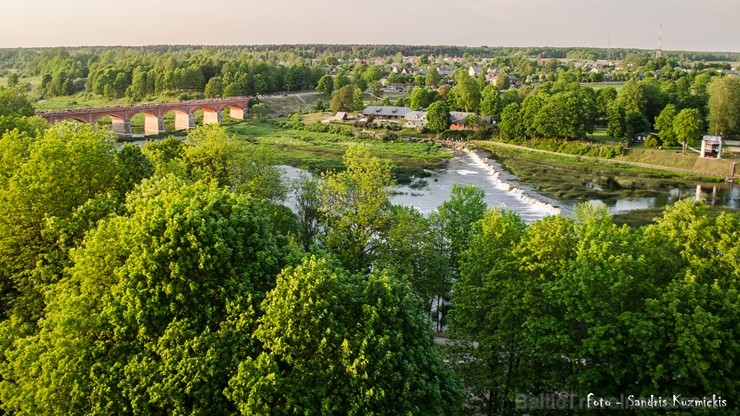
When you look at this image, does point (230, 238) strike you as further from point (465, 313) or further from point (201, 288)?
point (465, 313)

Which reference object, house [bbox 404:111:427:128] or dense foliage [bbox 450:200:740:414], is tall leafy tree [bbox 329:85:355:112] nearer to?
house [bbox 404:111:427:128]

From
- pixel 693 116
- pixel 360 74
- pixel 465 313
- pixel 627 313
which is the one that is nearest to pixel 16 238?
pixel 465 313

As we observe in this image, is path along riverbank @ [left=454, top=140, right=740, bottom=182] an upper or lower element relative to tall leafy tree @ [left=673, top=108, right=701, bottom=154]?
lower

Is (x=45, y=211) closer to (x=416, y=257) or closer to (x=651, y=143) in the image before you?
(x=416, y=257)

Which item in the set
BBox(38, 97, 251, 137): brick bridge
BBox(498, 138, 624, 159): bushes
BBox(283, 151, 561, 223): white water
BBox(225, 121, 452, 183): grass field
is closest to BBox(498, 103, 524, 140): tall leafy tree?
BBox(498, 138, 624, 159): bushes

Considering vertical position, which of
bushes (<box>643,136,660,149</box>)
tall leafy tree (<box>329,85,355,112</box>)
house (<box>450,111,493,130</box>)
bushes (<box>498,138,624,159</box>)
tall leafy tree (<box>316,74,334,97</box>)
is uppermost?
tall leafy tree (<box>316,74,334,97</box>)
